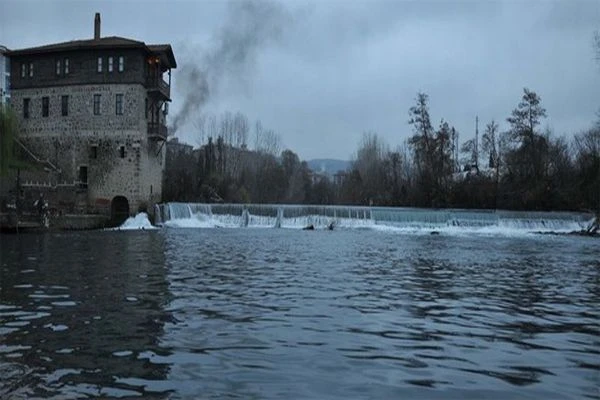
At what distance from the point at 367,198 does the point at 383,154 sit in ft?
51.4

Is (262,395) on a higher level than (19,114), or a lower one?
lower

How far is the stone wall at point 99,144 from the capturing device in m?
39.9

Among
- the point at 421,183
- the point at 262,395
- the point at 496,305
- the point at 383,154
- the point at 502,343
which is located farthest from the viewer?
the point at 383,154

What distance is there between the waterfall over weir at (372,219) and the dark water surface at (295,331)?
2053 centimetres

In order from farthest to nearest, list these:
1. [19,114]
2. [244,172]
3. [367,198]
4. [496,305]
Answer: [244,172] < [367,198] < [19,114] < [496,305]

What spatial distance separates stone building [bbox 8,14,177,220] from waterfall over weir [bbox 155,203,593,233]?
5.53 m

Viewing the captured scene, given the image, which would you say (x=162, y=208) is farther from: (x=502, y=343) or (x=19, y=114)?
(x=502, y=343)

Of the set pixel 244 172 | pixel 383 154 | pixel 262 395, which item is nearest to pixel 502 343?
pixel 262 395

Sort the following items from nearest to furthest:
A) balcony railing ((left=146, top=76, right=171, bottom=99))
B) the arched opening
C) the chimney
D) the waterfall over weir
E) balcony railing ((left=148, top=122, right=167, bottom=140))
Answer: the waterfall over weir → the arched opening → balcony railing ((left=146, top=76, right=171, bottom=99)) → balcony railing ((left=148, top=122, right=167, bottom=140)) → the chimney

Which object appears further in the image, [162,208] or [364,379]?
[162,208]

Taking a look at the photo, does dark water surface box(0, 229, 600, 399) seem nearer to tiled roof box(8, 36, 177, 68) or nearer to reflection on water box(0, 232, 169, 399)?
reflection on water box(0, 232, 169, 399)

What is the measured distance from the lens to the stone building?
39.8 meters

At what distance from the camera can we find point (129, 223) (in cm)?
3794

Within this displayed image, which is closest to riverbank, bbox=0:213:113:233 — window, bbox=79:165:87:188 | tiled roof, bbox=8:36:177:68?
window, bbox=79:165:87:188
